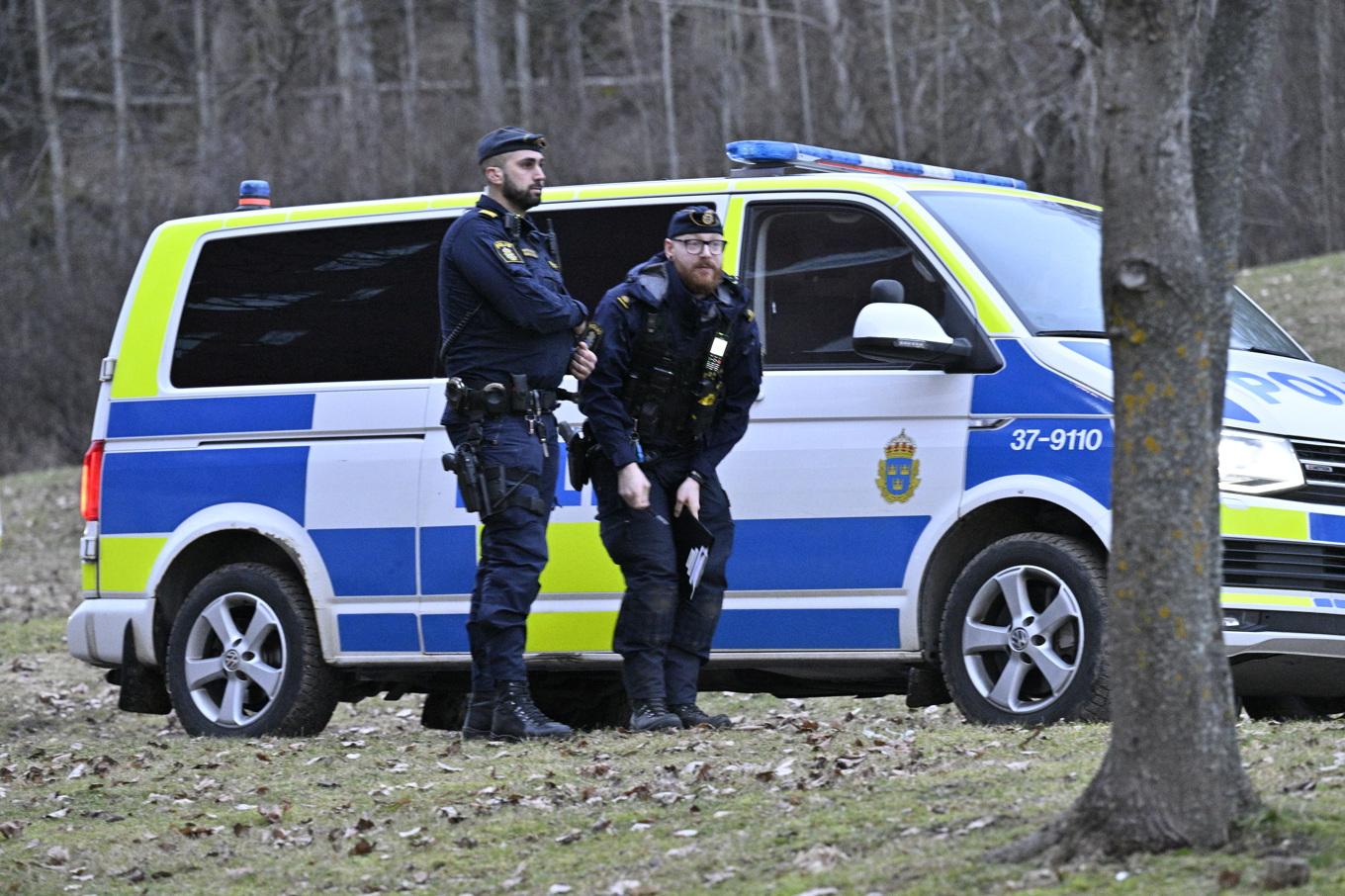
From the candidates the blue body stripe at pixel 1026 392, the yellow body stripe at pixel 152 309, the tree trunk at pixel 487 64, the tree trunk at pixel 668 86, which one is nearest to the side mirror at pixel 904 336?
the blue body stripe at pixel 1026 392

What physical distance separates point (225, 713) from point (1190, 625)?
465 cm

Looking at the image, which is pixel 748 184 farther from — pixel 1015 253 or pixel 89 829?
pixel 89 829

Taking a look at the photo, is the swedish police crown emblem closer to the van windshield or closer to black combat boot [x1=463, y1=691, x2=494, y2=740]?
the van windshield

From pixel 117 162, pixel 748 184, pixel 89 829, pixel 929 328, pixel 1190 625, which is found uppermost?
pixel 117 162

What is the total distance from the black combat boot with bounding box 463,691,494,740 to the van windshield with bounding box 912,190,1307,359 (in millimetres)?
2231

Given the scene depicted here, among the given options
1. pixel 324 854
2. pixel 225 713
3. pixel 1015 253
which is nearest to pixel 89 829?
pixel 324 854

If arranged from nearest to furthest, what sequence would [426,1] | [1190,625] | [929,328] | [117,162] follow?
[1190,625]
[929,328]
[117,162]
[426,1]

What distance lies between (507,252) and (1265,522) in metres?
2.58

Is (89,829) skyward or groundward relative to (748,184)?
groundward

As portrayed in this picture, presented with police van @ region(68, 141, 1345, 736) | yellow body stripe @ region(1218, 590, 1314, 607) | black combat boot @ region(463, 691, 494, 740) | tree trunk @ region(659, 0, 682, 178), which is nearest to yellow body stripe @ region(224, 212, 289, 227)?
police van @ region(68, 141, 1345, 736)

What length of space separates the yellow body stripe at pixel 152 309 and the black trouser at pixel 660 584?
215cm

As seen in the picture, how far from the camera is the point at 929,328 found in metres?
6.77

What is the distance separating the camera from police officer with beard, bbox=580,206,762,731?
704 cm

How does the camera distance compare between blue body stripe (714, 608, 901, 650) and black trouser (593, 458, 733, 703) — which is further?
black trouser (593, 458, 733, 703)
